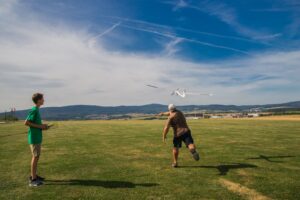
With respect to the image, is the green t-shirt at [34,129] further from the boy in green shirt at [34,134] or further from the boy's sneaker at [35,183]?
the boy's sneaker at [35,183]

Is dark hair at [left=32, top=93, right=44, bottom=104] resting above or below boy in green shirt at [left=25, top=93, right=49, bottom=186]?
above

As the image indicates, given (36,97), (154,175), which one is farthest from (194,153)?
(36,97)

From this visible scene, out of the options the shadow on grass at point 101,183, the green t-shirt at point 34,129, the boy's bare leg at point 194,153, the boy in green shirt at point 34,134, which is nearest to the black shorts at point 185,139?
the boy's bare leg at point 194,153

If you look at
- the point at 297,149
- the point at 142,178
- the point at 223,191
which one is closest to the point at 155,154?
the point at 142,178

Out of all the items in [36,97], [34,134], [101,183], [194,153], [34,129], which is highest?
[36,97]

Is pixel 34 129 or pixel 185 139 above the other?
pixel 34 129

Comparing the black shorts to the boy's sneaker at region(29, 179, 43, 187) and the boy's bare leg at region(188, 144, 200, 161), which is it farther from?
the boy's sneaker at region(29, 179, 43, 187)

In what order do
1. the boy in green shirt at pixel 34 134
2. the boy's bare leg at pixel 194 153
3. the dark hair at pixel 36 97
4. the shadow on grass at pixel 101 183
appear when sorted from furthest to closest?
the boy's bare leg at pixel 194 153
the dark hair at pixel 36 97
the boy in green shirt at pixel 34 134
the shadow on grass at pixel 101 183

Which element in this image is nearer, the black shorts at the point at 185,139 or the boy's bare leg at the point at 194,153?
the boy's bare leg at the point at 194,153

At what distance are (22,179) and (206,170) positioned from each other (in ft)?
22.6

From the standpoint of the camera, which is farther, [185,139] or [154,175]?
[185,139]

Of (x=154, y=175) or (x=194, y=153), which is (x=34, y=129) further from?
(x=194, y=153)

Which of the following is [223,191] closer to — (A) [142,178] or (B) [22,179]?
(A) [142,178]

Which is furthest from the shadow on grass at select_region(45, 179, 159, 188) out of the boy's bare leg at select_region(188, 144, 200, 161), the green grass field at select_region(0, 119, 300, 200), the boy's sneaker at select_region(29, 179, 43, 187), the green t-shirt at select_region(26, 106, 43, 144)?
the boy's bare leg at select_region(188, 144, 200, 161)
